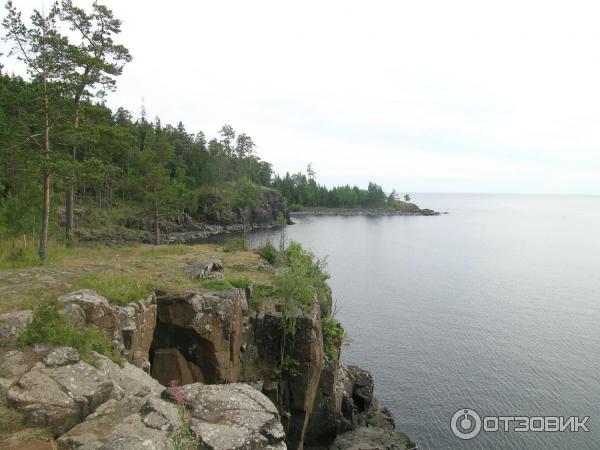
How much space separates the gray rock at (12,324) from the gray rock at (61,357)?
1.43m

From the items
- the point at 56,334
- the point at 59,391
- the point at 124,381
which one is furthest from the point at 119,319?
the point at 59,391

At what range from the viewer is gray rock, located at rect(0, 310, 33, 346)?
39.2 ft

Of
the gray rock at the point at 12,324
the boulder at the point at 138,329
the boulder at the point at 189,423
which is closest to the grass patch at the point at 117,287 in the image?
the boulder at the point at 138,329

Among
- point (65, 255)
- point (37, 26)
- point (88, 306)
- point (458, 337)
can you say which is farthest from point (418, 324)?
point (37, 26)

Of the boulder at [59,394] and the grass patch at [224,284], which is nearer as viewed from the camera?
the boulder at [59,394]

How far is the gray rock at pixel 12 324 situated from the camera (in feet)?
39.2

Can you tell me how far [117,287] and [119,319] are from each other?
2.11 meters

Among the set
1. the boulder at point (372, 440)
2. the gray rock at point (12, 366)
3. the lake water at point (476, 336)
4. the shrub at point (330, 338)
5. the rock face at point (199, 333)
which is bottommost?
the boulder at point (372, 440)

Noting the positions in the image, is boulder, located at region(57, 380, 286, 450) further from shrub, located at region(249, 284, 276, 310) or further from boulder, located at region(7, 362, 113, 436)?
shrub, located at region(249, 284, 276, 310)

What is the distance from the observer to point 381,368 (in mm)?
35688

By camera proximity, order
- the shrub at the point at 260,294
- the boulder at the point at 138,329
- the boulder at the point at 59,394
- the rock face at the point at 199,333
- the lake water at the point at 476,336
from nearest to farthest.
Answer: the boulder at the point at 59,394 → the boulder at the point at 138,329 → the rock face at the point at 199,333 → the shrub at the point at 260,294 → the lake water at the point at 476,336

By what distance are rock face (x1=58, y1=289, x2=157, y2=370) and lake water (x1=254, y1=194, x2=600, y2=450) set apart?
19.2m

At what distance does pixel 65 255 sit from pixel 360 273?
162 feet

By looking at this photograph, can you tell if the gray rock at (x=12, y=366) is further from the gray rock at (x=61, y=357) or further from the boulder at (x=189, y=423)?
the boulder at (x=189, y=423)
